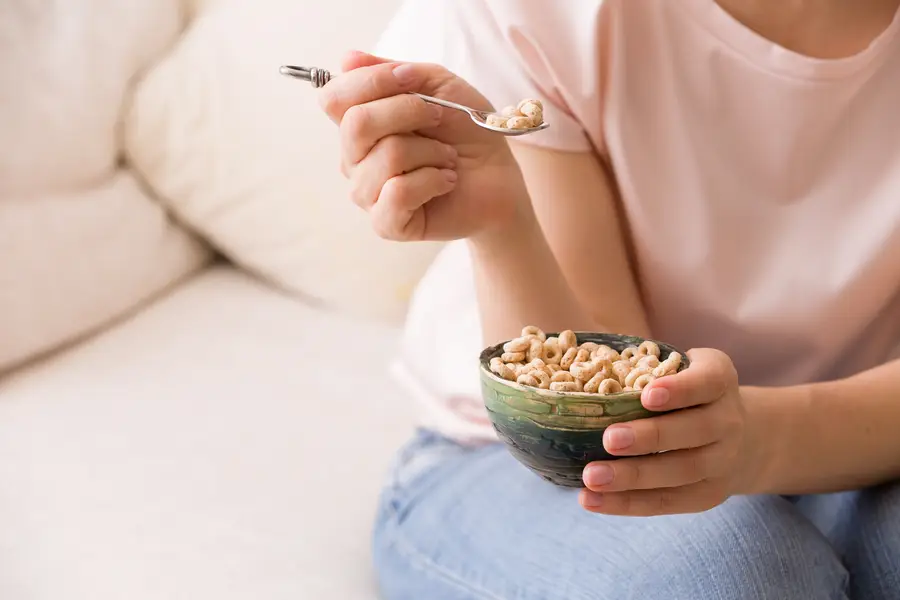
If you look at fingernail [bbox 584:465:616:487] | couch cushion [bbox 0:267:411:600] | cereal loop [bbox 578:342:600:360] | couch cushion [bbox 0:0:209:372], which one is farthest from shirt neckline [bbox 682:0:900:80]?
couch cushion [bbox 0:0:209:372]

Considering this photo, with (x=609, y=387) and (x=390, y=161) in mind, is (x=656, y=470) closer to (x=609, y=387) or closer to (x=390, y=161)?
(x=609, y=387)

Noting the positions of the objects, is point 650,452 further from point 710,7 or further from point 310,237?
point 310,237

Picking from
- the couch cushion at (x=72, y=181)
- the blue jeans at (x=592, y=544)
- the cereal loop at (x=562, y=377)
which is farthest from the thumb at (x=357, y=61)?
the couch cushion at (x=72, y=181)

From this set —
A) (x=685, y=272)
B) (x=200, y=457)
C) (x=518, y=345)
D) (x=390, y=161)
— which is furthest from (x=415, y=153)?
(x=200, y=457)

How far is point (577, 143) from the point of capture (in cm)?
87

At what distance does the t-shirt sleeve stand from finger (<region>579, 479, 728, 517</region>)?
1.12 ft

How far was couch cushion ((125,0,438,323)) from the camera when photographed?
1.33m

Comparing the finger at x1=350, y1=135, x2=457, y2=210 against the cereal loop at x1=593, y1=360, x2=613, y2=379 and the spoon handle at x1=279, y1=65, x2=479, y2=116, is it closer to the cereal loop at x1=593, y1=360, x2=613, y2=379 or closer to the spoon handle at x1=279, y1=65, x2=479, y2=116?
the spoon handle at x1=279, y1=65, x2=479, y2=116

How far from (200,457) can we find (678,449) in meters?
0.57

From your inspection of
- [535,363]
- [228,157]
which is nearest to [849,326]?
[535,363]

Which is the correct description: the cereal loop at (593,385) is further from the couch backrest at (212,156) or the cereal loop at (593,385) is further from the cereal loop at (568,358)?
the couch backrest at (212,156)

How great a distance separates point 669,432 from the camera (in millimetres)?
607

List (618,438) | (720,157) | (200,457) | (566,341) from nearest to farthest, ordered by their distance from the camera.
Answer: (618,438)
(566,341)
(720,157)
(200,457)

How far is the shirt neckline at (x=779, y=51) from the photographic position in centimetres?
86
